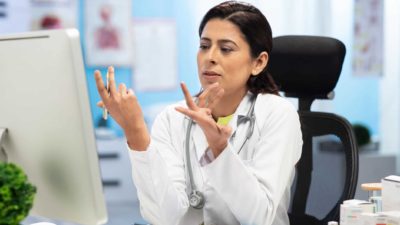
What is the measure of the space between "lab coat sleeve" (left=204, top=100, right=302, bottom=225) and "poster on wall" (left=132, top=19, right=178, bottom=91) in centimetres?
296

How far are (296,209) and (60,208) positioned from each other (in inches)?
39.1

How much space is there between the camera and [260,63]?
1.99 meters

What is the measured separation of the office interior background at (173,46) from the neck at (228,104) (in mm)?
2592

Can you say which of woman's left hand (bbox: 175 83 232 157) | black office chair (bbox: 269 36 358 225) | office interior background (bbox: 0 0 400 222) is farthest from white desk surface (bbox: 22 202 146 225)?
woman's left hand (bbox: 175 83 232 157)

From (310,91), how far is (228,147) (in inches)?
23.8

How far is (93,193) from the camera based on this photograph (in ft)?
4.01

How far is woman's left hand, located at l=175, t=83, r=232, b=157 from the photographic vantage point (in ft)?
4.86

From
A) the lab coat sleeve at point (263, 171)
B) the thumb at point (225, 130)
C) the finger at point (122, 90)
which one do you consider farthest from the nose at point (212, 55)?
the finger at point (122, 90)

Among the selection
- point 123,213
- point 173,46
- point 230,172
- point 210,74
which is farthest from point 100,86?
point 173,46

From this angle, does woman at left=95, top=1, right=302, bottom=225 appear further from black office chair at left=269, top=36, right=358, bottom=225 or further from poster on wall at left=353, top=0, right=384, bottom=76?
poster on wall at left=353, top=0, right=384, bottom=76

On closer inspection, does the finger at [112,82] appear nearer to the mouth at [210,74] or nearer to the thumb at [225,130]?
the thumb at [225,130]

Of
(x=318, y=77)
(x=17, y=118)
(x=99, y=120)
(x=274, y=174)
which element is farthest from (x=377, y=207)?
(x=99, y=120)

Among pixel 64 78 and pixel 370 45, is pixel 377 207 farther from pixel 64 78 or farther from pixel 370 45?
pixel 370 45

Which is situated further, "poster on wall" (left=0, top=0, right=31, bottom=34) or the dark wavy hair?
"poster on wall" (left=0, top=0, right=31, bottom=34)
